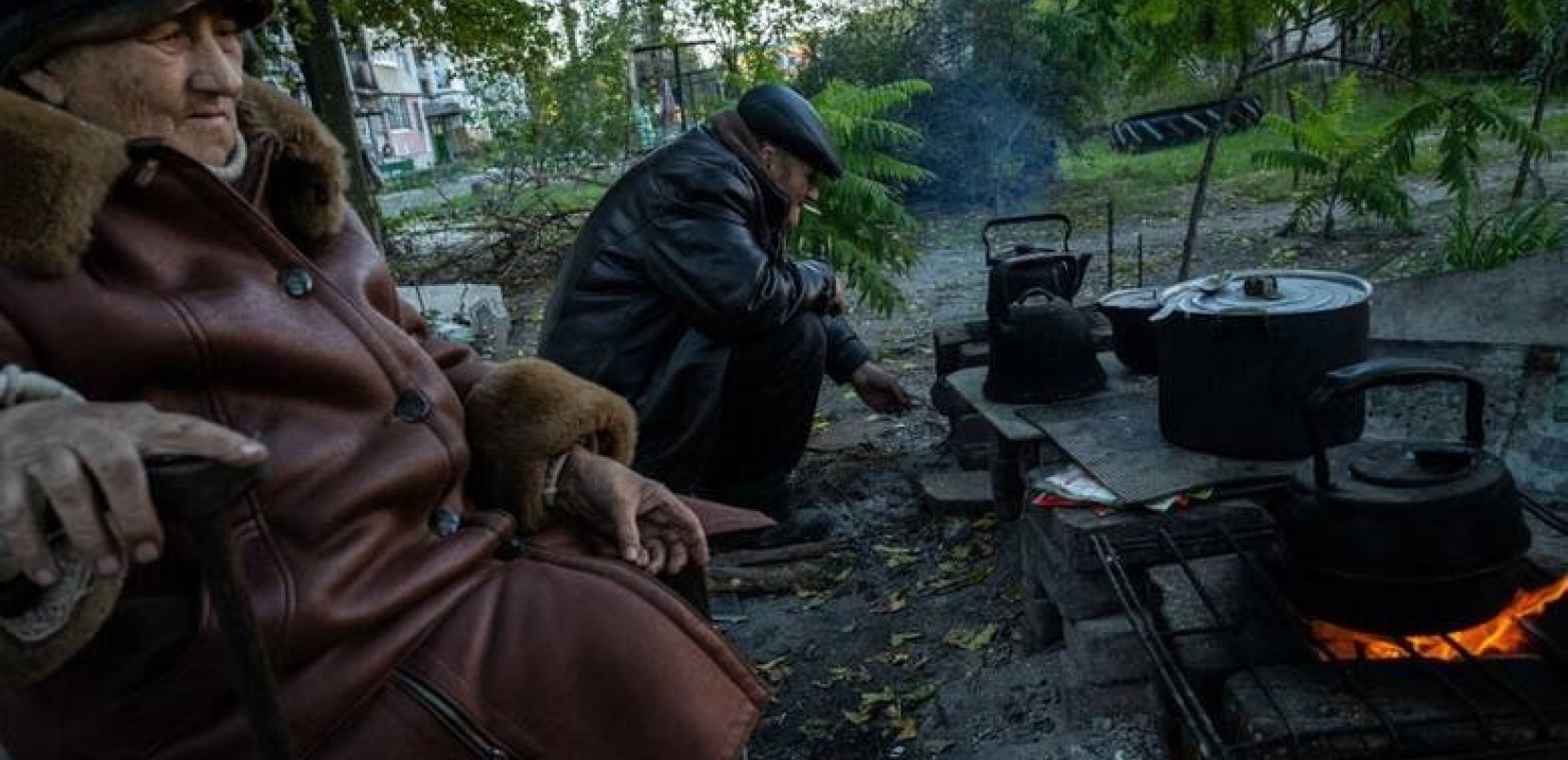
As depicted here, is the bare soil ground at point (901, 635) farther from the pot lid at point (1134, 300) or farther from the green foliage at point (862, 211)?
the pot lid at point (1134, 300)

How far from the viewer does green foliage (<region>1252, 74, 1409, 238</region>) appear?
24.7 feet

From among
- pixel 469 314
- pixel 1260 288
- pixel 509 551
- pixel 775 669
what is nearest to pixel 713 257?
pixel 775 669

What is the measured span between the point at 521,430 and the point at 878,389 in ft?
8.09

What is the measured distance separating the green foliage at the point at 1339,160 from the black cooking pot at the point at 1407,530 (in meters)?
6.08

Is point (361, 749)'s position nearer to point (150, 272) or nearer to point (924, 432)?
point (150, 272)

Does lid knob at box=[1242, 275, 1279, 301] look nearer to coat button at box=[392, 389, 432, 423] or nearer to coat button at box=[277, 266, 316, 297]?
coat button at box=[392, 389, 432, 423]

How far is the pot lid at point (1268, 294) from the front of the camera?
2742 millimetres

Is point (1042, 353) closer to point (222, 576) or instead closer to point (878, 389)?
point (878, 389)

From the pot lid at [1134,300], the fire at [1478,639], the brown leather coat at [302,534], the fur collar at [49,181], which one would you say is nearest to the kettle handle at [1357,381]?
the fire at [1478,639]

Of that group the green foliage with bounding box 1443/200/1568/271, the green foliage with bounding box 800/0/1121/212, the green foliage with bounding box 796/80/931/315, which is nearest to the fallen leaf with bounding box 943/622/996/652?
the green foliage with bounding box 1443/200/1568/271

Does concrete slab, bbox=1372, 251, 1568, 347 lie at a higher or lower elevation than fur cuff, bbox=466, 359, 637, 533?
lower

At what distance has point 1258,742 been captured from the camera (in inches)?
72.6

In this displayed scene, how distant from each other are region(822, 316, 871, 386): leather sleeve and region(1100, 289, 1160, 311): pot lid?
109 cm

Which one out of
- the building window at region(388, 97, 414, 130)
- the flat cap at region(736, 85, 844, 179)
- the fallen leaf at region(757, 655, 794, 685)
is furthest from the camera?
the building window at region(388, 97, 414, 130)
